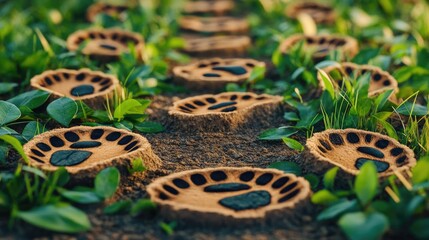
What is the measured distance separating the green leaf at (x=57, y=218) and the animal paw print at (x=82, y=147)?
0.25 metres

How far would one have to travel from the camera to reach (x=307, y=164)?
2.58 metres

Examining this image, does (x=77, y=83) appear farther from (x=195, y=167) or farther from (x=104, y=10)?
(x=104, y=10)

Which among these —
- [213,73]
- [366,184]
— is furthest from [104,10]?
[366,184]

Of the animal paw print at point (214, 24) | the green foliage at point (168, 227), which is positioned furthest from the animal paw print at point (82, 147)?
the animal paw print at point (214, 24)

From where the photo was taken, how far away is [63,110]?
9.64ft

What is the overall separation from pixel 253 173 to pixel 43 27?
2239 mm

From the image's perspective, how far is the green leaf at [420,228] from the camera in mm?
2137

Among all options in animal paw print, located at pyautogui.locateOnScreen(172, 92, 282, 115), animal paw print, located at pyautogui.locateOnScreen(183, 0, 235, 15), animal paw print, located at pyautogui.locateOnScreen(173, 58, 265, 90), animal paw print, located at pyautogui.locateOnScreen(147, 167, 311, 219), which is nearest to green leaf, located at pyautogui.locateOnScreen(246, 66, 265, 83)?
animal paw print, located at pyautogui.locateOnScreen(173, 58, 265, 90)

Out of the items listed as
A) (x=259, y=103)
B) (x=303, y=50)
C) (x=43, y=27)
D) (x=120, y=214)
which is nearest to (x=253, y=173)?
(x=120, y=214)

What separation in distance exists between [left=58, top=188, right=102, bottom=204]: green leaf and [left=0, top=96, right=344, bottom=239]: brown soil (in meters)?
0.03

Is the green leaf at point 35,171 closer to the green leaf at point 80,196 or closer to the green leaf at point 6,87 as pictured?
the green leaf at point 80,196

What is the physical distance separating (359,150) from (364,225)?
0.57 metres

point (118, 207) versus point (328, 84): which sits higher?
point (328, 84)

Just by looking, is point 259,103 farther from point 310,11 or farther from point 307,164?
point 310,11
